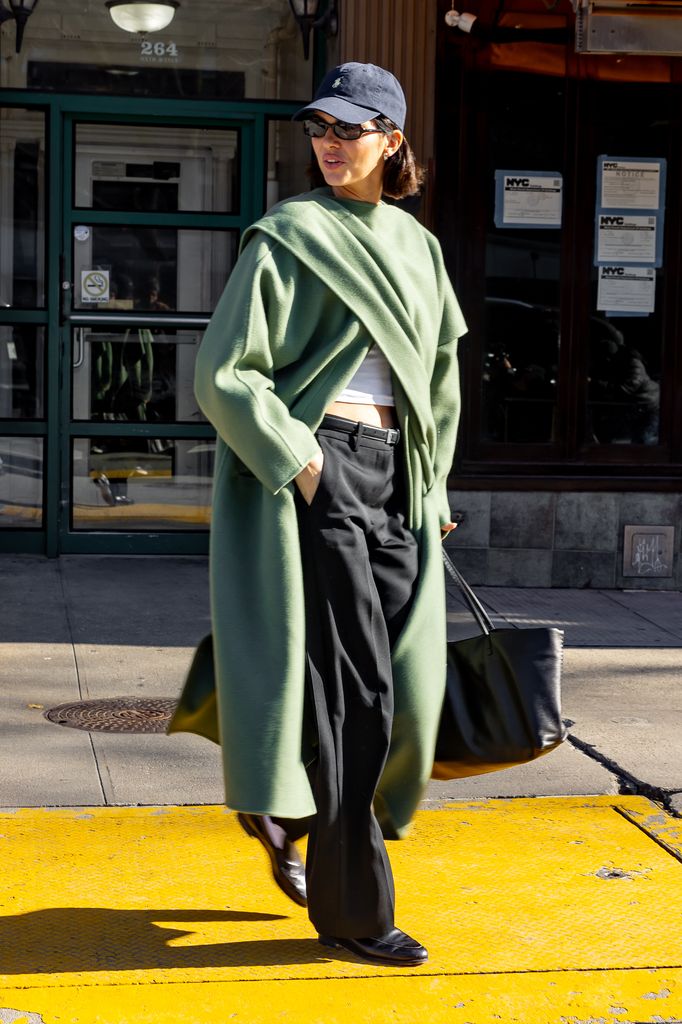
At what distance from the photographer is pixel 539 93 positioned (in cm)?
816

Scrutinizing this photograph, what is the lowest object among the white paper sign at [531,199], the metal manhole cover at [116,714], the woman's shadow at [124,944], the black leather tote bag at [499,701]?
the woman's shadow at [124,944]

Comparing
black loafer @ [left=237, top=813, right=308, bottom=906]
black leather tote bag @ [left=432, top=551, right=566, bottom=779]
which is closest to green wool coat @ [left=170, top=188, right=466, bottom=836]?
black leather tote bag @ [left=432, top=551, right=566, bottom=779]

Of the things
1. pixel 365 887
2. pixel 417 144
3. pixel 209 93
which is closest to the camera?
pixel 365 887

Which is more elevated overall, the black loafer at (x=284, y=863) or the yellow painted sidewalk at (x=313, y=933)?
the black loafer at (x=284, y=863)

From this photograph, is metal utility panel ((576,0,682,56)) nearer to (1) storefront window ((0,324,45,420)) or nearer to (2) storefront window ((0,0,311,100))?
(2) storefront window ((0,0,311,100))

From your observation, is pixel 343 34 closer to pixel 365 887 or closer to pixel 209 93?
pixel 209 93

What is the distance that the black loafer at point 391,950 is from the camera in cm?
333

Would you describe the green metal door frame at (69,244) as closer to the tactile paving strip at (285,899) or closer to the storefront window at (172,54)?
the storefront window at (172,54)

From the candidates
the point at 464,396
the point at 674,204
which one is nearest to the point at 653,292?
the point at 674,204

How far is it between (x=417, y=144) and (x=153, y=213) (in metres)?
1.67

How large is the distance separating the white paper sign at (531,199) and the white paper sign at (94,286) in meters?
2.35

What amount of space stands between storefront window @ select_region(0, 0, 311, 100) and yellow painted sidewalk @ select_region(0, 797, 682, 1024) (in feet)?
17.2

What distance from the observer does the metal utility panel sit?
754 cm

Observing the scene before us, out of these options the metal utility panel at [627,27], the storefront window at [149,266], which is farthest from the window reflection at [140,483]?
the metal utility panel at [627,27]
